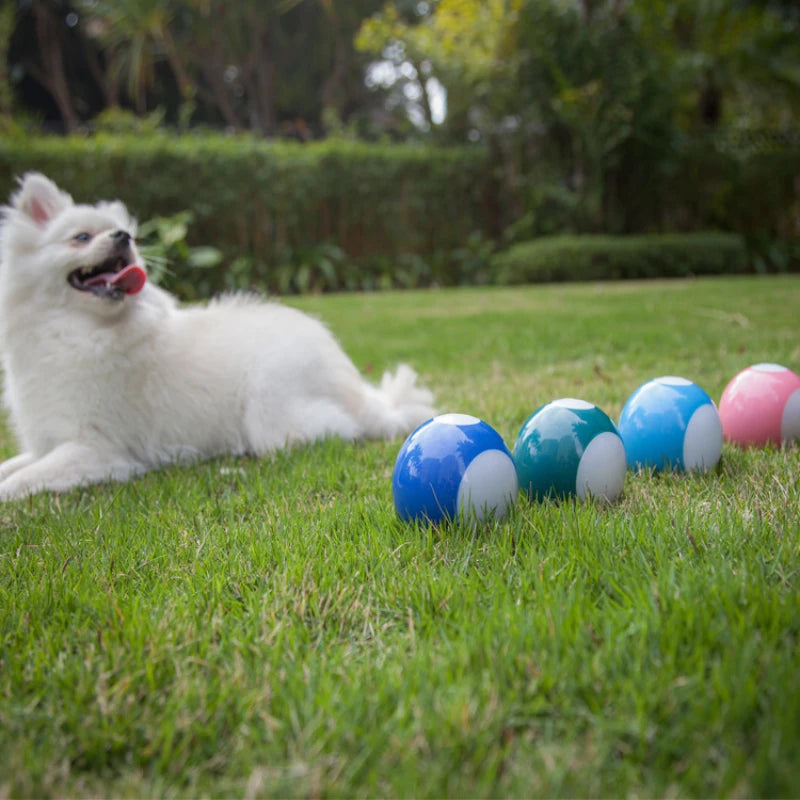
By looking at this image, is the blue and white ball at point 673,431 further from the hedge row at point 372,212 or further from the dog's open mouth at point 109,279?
the hedge row at point 372,212

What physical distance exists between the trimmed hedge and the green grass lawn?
10.4 m

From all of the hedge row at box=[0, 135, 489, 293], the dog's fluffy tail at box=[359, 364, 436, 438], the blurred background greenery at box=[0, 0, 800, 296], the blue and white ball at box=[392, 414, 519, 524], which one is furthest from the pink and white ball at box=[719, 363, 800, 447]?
the hedge row at box=[0, 135, 489, 293]

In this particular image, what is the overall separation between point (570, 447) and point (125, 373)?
2209 mm

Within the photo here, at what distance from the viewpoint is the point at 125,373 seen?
11.0 ft

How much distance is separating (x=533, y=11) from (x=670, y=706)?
14.5 meters

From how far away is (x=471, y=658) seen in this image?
4.55ft

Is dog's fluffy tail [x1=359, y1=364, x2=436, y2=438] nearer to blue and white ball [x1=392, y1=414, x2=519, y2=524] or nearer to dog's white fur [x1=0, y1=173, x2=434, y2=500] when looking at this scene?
dog's white fur [x1=0, y1=173, x2=434, y2=500]

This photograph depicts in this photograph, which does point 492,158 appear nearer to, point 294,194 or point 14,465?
point 294,194

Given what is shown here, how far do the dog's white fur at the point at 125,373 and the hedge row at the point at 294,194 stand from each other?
7829 millimetres

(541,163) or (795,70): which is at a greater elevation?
(795,70)

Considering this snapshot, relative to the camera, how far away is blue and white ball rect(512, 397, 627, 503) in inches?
87.1

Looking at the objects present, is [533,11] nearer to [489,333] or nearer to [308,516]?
[489,333]

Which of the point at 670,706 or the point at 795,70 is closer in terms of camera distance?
the point at 670,706

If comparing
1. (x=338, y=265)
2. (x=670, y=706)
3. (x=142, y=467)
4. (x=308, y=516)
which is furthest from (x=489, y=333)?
(x=338, y=265)
